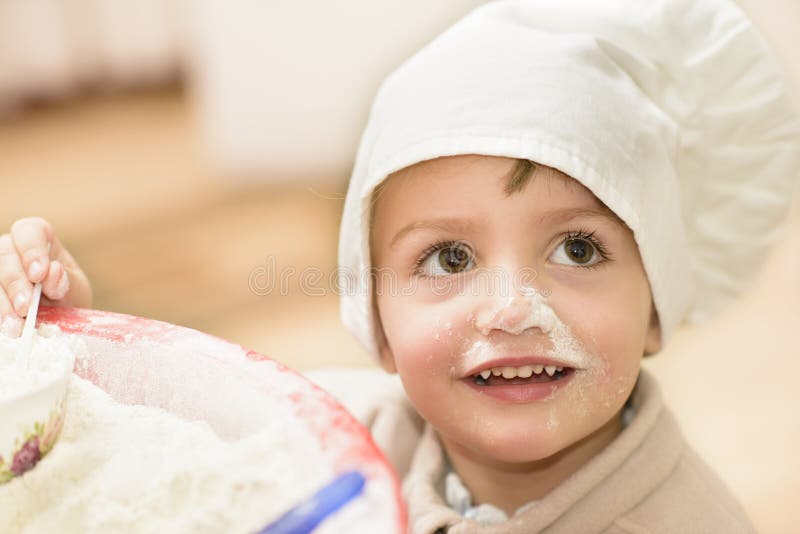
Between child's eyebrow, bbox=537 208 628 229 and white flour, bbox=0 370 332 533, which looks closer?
white flour, bbox=0 370 332 533

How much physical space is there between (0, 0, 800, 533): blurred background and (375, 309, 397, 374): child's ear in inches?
23.5

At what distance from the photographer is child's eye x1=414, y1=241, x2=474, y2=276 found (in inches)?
31.3

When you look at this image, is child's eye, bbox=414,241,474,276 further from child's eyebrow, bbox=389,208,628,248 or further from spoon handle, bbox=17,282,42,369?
spoon handle, bbox=17,282,42,369

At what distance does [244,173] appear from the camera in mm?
2352

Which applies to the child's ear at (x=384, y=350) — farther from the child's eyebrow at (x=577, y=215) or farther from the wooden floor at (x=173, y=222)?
the wooden floor at (x=173, y=222)

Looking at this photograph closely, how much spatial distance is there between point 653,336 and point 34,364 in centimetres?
56

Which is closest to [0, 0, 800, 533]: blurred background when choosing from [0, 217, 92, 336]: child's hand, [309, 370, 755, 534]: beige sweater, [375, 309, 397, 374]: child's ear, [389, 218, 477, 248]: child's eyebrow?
[309, 370, 755, 534]: beige sweater

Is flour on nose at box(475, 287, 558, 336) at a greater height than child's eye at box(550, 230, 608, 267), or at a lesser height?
lesser

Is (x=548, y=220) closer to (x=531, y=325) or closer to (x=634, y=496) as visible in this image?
(x=531, y=325)

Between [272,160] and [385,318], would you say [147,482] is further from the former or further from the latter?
[272,160]

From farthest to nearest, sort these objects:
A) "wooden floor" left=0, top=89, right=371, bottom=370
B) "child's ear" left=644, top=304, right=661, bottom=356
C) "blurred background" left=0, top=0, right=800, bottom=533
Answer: "wooden floor" left=0, top=89, right=371, bottom=370 → "blurred background" left=0, top=0, right=800, bottom=533 → "child's ear" left=644, top=304, right=661, bottom=356

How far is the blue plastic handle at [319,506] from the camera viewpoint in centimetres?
46

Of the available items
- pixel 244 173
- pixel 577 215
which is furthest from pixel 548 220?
pixel 244 173

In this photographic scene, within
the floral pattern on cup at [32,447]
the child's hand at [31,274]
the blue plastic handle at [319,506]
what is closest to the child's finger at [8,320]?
the child's hand at [31,274]
